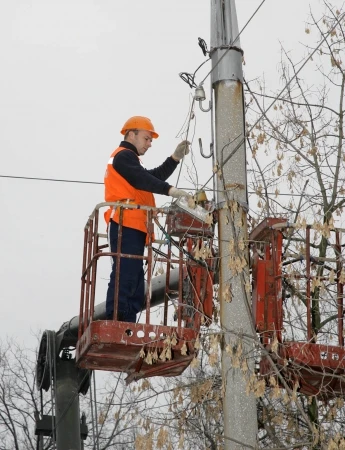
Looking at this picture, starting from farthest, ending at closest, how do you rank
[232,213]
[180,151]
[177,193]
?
[180,151] → [177,193] → [232,213]

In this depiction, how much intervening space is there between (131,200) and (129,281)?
0.81m

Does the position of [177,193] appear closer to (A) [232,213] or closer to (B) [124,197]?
(B) [124,197]

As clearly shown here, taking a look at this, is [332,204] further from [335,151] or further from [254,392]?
[254,392]

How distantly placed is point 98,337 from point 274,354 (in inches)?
58.2

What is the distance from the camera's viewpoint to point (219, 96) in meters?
7.95

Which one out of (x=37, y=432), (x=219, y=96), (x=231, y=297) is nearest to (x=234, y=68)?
(x=219, y=96)

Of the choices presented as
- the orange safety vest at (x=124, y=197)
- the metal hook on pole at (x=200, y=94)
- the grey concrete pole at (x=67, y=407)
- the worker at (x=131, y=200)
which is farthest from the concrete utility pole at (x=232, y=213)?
the grey concrete pole at (x=67, y=407)

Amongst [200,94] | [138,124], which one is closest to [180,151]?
[138,124]

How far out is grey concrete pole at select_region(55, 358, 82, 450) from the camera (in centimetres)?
1230

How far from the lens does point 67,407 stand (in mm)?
12430

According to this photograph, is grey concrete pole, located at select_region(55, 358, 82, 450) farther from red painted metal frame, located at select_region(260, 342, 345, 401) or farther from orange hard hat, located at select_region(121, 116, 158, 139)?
red painted metal frame, located at select_region(260, 342, 345, 401)

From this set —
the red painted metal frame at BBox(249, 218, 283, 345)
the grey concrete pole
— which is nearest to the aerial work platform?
the red painted metal frame at BBox(249, 218, 283, 345)

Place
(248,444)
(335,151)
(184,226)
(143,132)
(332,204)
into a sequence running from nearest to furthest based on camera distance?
(248,444)
(184,226)
(143,132)
(332,204)
(335,151)

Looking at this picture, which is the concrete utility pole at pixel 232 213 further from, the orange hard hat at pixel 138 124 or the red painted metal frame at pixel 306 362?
the orange hard hat at pixel 138 124
